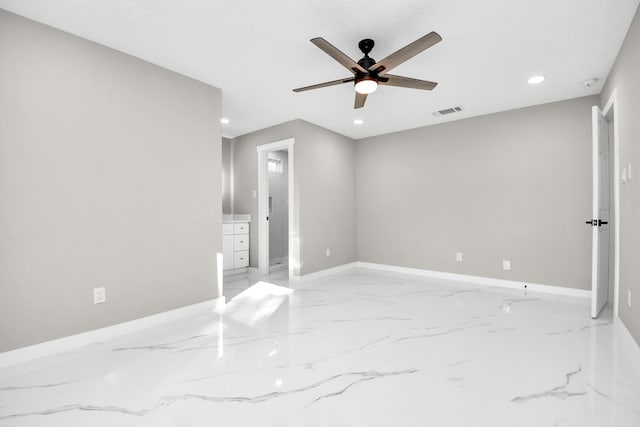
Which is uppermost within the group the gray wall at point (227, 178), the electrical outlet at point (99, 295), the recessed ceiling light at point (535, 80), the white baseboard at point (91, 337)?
the recessed ceiling light at point (535, 80)

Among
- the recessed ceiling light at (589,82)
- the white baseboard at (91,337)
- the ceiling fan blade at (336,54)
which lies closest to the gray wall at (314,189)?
the white baseboard at (91,337)

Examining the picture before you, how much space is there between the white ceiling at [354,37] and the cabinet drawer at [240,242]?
223 cm

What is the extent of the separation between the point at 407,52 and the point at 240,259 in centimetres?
395

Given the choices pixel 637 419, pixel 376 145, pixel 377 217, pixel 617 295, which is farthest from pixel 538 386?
pixel 376 145

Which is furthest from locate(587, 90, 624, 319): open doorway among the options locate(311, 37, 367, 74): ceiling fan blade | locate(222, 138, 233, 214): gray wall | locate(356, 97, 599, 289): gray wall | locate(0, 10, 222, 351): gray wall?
locate(222, 138, 233, 214): gray wall

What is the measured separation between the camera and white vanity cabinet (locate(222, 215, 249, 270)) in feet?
15.4

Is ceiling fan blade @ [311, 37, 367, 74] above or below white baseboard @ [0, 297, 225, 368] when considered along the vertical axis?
above

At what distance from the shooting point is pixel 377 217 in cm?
524

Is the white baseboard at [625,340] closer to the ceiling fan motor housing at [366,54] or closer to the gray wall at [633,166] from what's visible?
the gray wall at [633,166]

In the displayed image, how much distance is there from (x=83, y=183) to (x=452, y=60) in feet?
10.7

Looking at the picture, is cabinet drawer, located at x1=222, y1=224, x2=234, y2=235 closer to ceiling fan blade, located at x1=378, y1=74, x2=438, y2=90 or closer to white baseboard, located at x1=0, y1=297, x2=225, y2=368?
white baseboard, located at x1=0, y1=297, x2=225, y2=368

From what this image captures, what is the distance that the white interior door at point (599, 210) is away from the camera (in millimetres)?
2679

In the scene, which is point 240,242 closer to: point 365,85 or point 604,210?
point 365,85

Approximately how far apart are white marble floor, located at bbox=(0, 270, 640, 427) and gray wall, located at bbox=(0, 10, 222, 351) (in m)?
0.35
